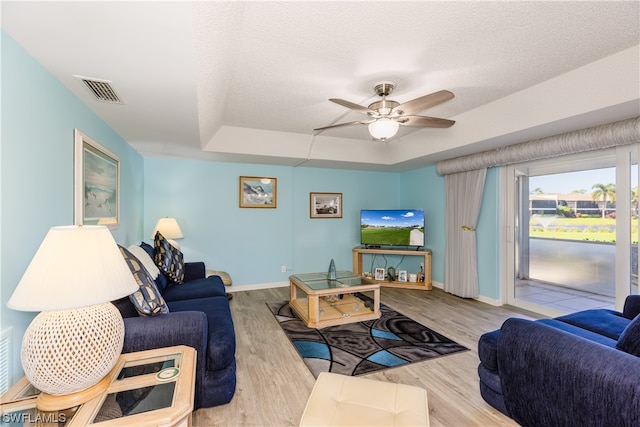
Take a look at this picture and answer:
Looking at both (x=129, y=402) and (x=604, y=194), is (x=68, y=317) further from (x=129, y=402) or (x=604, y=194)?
(x=604, y=194)

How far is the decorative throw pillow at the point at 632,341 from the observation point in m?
1.32

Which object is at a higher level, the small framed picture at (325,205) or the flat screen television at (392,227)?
the small framed picture at (325,205)

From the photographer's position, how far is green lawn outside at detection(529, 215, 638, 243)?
293 centimetres

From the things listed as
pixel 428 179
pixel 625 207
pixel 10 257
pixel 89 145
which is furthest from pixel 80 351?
pixel 428 179

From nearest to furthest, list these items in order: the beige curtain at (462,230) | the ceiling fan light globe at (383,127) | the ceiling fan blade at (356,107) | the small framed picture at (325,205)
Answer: the ceiling fan blade at (356,107), the ceiling fan light globe at (383,127), the beige curtain at (462,230), the small framed picture at (325,205)

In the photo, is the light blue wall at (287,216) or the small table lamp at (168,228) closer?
the small table lamp at (168,228)

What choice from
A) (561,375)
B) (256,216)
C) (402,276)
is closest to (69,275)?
(561,375)

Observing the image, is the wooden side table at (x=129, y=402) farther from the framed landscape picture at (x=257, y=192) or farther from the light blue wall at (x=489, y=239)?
the light blue wall at (x=489, y=239)

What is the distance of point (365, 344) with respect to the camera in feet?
9.04

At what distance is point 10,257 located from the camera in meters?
1.35

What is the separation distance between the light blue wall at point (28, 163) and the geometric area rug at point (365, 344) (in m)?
1.92

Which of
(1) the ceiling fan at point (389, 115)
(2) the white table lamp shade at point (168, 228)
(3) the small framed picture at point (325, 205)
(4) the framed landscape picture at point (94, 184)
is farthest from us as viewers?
(3) the small framed picture at point (325, 205)

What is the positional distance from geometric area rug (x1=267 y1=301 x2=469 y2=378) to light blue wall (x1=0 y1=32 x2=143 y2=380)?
6.31ft

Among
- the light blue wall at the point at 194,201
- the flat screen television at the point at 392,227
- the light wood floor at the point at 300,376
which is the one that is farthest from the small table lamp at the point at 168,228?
the flat screen television at the point at 392,227
